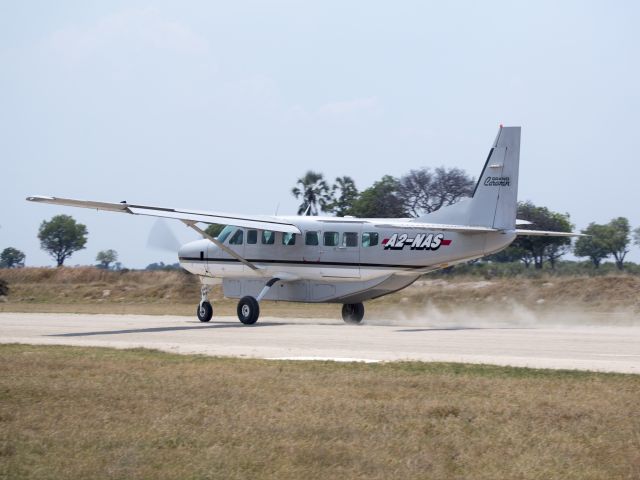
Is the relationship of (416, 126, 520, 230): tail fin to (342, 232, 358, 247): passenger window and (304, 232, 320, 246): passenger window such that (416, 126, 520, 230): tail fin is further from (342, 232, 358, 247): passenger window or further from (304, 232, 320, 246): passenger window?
A: (304, 232, 320, 246): passenger window

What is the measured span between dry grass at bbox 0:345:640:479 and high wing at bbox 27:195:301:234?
12.1m

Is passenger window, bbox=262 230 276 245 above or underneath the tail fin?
underneath

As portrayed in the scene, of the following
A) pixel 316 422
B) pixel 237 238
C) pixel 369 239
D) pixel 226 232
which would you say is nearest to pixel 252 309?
pixel 237 238

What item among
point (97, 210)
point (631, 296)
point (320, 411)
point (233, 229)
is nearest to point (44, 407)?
point (320, 411)

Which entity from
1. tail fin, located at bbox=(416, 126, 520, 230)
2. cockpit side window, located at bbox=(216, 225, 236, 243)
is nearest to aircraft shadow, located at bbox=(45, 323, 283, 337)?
cockpit side window, located at bbox=(216, 225, 236, 243)

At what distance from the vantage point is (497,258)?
85812 mm

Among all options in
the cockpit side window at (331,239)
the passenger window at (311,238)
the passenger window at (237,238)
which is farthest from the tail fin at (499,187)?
the passenger window at (237,238)

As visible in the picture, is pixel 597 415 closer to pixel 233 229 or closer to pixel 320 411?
pixel 320 411

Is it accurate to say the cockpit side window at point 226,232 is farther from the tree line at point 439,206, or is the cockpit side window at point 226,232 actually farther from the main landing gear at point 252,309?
the tree line at point 439,206

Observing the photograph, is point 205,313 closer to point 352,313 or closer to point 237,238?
point 237,238

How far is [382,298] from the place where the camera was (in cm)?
4838

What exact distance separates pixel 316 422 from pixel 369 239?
20332 mm

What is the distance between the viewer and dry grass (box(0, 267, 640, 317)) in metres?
43.8

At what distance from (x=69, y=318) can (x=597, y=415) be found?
89.1 ft
